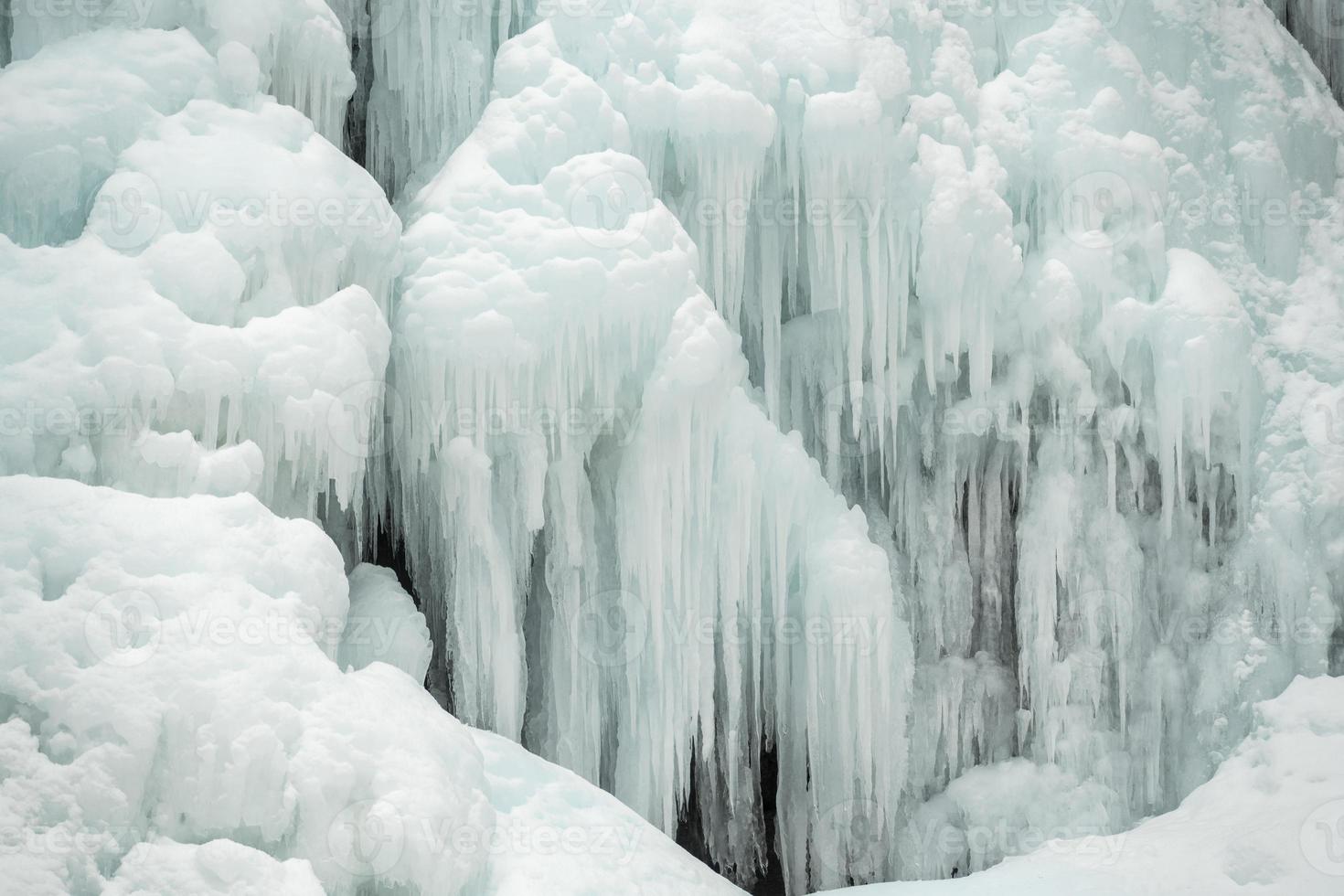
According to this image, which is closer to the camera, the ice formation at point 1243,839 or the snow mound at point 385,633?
the ice formation at point 1243,839

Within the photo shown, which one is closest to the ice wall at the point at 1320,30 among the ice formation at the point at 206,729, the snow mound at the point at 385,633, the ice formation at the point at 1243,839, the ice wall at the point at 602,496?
the ice formation at the point at 1243,839

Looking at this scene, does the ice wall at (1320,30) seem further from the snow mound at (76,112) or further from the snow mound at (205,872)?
the snow mound at (205,872)

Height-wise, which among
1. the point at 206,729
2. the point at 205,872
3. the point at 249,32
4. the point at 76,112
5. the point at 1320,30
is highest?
the point at 1320,30

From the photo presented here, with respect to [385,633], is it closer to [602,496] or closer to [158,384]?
[602,496]

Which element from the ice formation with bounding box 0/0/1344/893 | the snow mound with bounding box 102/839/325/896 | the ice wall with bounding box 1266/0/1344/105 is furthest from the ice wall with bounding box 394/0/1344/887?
the snow mound with bounding box 102/839/325/896

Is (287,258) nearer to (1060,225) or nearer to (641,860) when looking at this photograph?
(641,860)

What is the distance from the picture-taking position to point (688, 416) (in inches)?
243

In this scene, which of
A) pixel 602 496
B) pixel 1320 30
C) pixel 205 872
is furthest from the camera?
pixel 1320 30

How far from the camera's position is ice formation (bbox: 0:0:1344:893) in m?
4.55

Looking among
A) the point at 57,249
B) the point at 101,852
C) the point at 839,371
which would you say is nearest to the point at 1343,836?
the point at 839,371

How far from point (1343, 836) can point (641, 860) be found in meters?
3.23

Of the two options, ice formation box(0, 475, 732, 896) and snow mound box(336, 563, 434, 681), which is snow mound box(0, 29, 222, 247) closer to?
ice formation box(0, 475, 732, 896)

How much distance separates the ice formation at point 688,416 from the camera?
4551 mm

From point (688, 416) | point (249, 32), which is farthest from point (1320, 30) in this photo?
point (249, 32)
